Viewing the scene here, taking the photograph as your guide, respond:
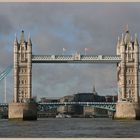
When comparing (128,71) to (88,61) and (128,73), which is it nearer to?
(128,73)

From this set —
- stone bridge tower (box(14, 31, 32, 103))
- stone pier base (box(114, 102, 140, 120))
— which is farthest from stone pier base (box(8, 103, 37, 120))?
stone pier base (box(114, 102, 140, 120))

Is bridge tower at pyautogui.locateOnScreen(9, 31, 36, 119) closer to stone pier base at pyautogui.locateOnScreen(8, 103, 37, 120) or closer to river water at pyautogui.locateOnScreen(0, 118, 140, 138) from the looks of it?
stone pier base at pyautogui.locateOnScreen(8, 103, 37, 120)

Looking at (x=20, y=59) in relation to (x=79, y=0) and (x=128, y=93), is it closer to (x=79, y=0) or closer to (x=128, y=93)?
(x=128, y=93)

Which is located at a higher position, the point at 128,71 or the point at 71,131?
the point at 128,71

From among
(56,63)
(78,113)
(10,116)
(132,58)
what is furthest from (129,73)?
(78,113)

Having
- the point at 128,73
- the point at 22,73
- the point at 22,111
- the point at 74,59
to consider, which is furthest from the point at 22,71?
the point at 128,73

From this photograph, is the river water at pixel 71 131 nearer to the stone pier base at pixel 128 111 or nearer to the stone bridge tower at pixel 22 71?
the stone pier base at pixel 128 111

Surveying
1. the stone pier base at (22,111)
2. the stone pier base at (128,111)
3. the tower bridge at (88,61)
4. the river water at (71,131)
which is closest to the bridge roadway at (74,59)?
the tower bridge at (88,61)
